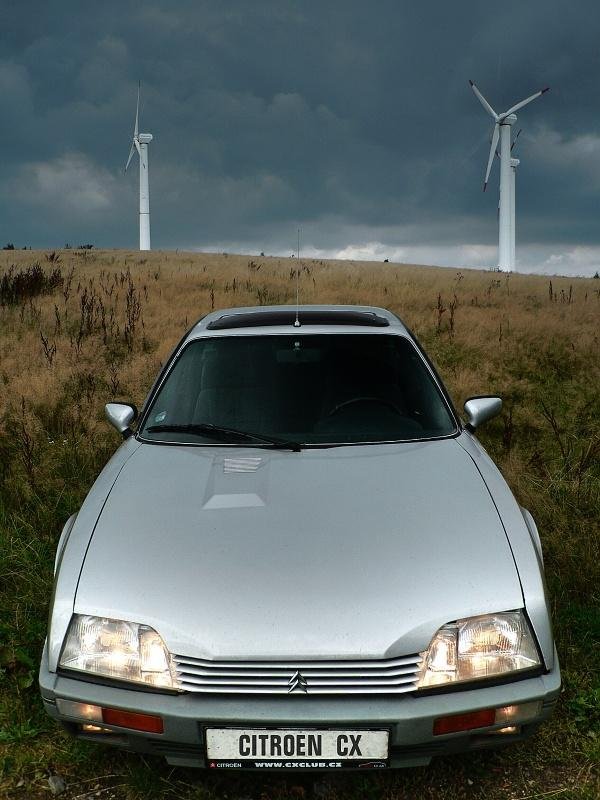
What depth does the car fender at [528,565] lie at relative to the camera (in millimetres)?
2250

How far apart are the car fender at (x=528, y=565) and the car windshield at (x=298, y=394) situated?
26.7 inches

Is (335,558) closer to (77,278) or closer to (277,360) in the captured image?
(277,360)

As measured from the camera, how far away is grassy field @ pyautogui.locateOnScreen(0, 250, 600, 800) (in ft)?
8.62

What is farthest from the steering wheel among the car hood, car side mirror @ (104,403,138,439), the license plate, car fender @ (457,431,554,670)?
the license plate

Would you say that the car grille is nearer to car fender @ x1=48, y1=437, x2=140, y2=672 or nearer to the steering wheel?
car fender @ x1=48, y1=437, x2=140, y2=672

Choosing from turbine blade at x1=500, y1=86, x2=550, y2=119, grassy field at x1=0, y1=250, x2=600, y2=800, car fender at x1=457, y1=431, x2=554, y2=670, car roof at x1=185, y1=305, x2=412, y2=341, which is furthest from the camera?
turbine blade at x1=500, y1=86, x2=550, y2=119

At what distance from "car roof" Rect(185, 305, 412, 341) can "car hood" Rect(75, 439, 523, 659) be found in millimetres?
1111

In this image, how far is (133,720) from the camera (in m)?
2.15

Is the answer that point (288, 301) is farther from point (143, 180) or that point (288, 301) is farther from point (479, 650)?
point (143, 180)

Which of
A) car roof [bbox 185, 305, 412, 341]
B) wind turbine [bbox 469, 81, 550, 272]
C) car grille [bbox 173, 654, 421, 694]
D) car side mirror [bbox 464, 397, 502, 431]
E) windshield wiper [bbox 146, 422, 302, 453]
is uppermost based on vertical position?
wind turbine [bbox 469, 81, 550, 272]

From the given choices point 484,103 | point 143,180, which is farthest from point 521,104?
point 143,180

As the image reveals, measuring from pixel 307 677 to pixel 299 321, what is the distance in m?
2.33

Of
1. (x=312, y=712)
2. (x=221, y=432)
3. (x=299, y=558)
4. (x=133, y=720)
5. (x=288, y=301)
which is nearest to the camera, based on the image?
(x=312, y=712)

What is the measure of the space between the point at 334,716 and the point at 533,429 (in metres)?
6.25
